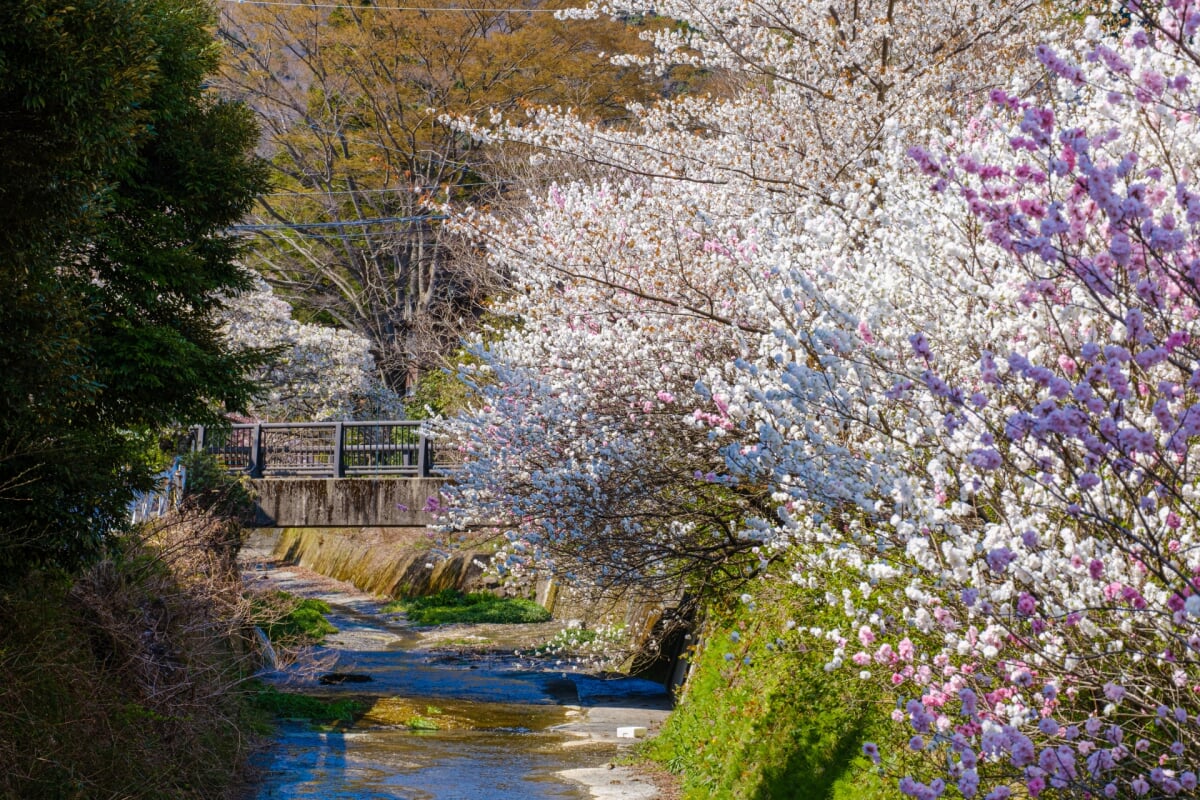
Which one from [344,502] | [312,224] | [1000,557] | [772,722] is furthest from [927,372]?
[312,224]

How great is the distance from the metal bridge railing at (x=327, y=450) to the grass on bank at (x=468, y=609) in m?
3.00

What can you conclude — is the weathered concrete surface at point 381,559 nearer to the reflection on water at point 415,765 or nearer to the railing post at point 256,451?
the railing post at point 256,451

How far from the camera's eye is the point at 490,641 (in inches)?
842

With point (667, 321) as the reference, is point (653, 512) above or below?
below

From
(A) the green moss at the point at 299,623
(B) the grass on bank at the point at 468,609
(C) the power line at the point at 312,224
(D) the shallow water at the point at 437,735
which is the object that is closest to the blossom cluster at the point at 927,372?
(D) the shallow water at the point at 437,735

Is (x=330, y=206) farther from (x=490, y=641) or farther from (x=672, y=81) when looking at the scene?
(x=490, y=641)

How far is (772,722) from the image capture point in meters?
9.15

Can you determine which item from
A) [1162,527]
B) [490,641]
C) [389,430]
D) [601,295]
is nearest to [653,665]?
[490,641]

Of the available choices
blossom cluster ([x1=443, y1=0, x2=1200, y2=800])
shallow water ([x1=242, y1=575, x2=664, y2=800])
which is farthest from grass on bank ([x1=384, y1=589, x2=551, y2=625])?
blossom cluster ([x1=443, y1=0, x2=1200, y2=800])

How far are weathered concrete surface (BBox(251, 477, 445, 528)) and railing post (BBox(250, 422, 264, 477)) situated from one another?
2.95ft

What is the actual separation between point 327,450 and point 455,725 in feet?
41.5

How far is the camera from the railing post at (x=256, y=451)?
25.3 metres

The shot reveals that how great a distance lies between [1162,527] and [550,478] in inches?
294

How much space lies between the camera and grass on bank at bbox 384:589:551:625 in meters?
23.9
